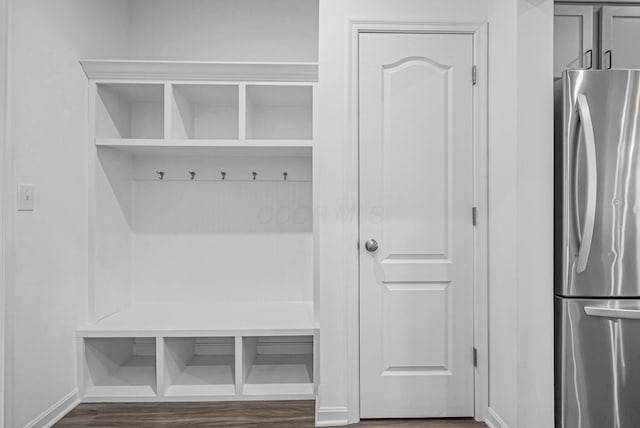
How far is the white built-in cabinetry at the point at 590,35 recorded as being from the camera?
2.16m

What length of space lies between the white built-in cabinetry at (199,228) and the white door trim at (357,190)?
342 mm

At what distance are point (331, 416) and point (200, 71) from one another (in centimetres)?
205

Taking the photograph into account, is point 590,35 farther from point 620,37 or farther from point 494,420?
point 494,420

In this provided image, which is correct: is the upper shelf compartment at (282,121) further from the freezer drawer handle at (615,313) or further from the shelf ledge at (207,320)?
the freezer drawer handle at (615,313)

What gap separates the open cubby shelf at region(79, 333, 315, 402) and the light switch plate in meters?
0.86

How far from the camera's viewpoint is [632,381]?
6.27 ft

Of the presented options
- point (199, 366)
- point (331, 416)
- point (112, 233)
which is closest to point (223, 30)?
point (112, 233)

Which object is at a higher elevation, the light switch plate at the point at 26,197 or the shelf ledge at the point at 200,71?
the shelf ledge at the point at 200,71

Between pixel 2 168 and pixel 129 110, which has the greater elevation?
pixel 129 110

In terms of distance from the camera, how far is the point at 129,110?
3047mm

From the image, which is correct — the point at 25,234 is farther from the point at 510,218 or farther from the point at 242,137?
the point at 510,218

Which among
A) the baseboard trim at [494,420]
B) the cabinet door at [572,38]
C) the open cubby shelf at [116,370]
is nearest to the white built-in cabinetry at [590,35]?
the cabinet door at [572,38]

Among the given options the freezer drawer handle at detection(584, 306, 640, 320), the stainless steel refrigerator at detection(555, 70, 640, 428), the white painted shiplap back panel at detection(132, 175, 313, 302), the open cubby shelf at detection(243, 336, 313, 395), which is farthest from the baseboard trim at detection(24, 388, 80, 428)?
the freezer drawer handle at detection(584, 306, 640, 320)

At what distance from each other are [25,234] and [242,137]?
121cm
